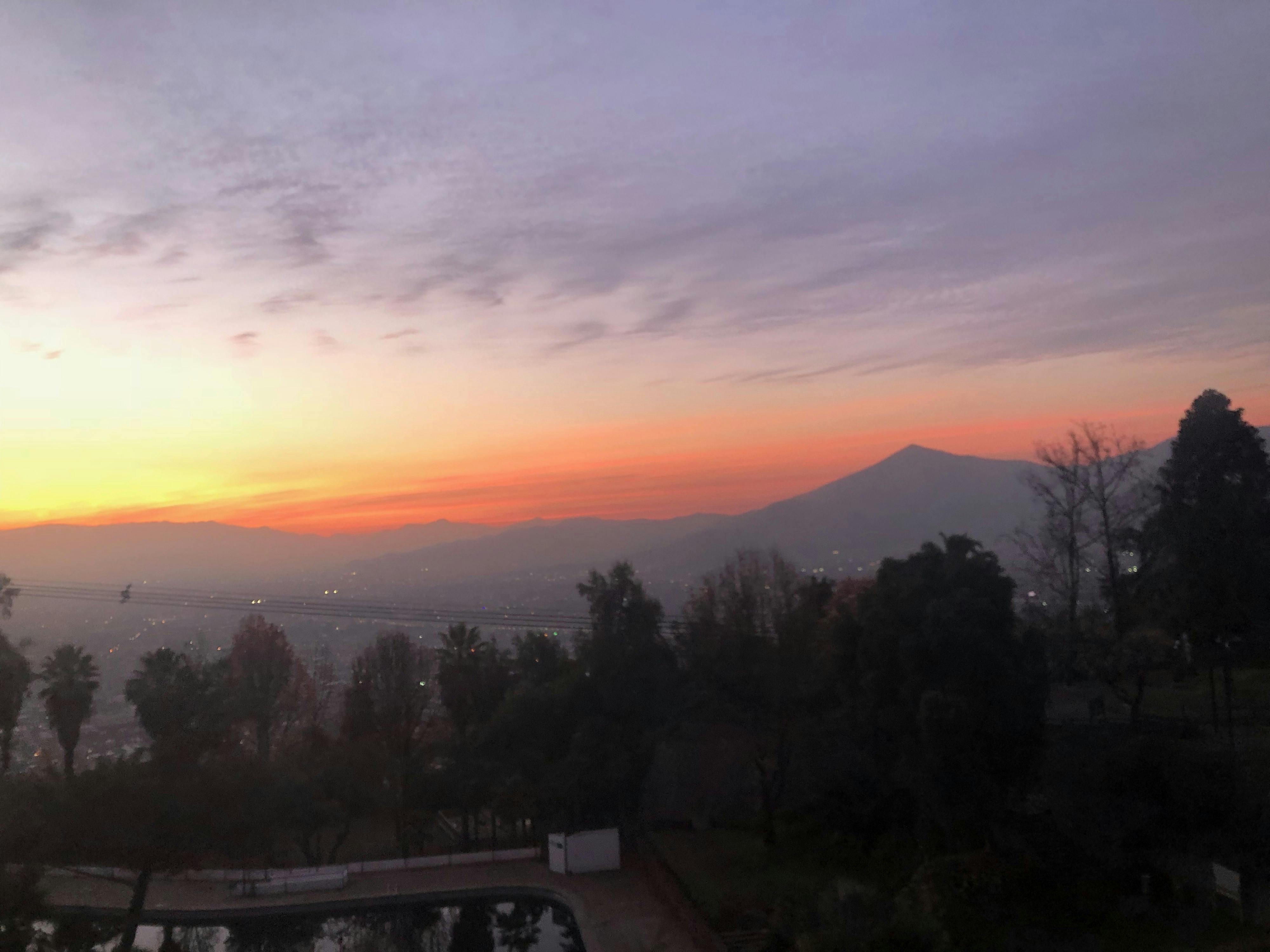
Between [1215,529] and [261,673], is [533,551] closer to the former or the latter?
[261,673]

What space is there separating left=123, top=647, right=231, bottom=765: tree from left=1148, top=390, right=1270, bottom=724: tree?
23.8m

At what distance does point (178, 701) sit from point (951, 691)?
22.1 metres

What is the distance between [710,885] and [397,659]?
16235 millimetres

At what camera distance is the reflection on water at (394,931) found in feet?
61.3

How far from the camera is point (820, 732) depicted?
20125 millimetres

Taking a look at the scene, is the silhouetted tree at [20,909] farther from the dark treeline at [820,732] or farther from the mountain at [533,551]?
the mountain at [533,551]

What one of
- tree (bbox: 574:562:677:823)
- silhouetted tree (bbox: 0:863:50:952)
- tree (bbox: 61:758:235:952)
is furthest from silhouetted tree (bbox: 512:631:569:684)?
silhouetted tree (bbox: 0:863:50:952)

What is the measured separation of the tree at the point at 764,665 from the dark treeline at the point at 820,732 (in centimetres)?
9

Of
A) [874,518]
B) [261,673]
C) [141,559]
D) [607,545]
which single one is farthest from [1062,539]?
[141,559]

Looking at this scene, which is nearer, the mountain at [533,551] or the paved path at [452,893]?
the paved path at [452,893]

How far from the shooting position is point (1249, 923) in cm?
1280

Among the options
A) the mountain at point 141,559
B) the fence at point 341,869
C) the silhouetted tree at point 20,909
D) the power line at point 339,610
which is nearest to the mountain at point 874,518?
the power line at point 339,610

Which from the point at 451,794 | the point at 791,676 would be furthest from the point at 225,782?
the point at 791,676

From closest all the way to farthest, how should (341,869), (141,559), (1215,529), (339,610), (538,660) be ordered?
(1215,529), (341,869), (538,660), (339,610), (141,559)
